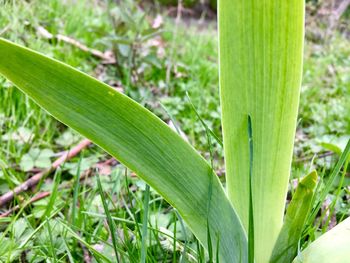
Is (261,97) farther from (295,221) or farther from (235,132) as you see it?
(295,221)

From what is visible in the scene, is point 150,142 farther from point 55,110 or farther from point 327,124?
point 327,124

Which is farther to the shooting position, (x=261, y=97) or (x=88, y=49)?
(x=88, y=49)

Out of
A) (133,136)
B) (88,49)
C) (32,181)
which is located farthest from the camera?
(88,49)

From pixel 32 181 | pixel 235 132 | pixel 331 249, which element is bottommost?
pixel 32 181

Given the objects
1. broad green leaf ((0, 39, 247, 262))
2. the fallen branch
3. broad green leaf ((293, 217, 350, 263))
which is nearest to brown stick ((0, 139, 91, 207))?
broad green leaf ((0, 39, 247, 262))

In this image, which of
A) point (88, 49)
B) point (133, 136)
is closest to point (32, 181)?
point (133, 136)

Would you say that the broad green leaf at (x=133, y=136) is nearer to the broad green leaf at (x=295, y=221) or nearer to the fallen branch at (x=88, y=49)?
the broad green leaf at (x=295, y=221)

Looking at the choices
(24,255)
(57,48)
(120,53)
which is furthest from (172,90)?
(24,255)
